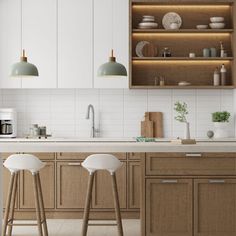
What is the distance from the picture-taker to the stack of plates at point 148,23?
6.92 metres

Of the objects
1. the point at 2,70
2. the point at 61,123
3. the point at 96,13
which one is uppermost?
the point at 96,13

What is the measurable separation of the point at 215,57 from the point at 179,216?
273cm

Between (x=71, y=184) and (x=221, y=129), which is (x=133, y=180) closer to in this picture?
(x=71, y=184)

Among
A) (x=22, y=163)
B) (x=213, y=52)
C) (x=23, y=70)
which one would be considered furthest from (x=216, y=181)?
(x=213, y=52)

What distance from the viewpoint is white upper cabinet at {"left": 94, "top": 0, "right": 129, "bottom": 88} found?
6.86 m

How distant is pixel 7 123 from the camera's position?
6895 millimetres

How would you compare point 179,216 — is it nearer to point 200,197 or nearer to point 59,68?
point 200,197

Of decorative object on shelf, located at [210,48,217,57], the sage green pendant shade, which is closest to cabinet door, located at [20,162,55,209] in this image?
the sage green pendant shade

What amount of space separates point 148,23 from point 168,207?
2877 mm

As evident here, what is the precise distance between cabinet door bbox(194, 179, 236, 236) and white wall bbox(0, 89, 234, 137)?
94.8 inches

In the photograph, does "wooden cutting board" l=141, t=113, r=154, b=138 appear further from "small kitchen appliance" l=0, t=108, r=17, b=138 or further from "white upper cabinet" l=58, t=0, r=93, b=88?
"small kitchen appliance" l=0, t=108, r=17, b=138

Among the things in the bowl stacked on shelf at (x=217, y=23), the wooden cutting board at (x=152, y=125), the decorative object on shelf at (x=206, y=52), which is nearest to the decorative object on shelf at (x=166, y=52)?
the decorative object on shelf at (x=206, y=52)

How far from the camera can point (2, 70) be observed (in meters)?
6.87

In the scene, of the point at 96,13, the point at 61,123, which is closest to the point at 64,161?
the point at 61,123
